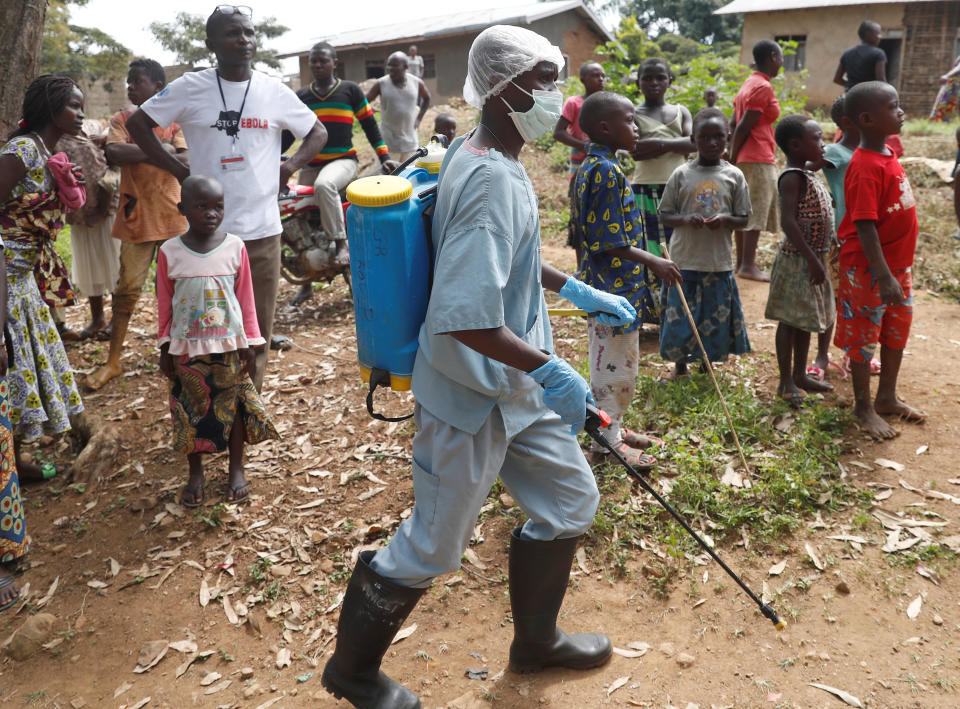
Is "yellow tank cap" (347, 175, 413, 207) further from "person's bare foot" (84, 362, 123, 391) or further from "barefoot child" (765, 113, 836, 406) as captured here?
"person's bare foot" (84, 362, 123, 391)

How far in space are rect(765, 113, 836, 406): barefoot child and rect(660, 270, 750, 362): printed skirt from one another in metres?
0.26

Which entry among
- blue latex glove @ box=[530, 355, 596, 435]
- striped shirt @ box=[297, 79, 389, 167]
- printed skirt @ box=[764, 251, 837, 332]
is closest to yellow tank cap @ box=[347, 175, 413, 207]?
blue latex glove @ box=[530, 355, 596, 435]

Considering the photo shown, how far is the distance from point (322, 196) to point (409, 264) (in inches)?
200

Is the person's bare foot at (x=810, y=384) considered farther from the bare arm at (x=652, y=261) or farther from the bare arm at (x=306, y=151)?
the bare arm at (x=306, y=151)

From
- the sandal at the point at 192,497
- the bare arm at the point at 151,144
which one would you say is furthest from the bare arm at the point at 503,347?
the bare arm at the point at 151,144

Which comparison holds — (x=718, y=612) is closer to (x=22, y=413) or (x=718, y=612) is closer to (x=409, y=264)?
(x=409, y=264)

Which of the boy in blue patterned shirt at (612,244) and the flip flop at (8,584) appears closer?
the flip flop at (8,584)

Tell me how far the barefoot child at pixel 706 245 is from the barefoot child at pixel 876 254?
2.27 feet

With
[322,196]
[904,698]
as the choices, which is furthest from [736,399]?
[322,196]

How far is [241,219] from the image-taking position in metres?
4.61

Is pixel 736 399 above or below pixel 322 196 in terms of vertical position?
below

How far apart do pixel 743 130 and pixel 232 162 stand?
475 centimetres

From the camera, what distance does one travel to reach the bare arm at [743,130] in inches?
276

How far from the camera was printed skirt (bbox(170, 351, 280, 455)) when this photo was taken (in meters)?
4.05
